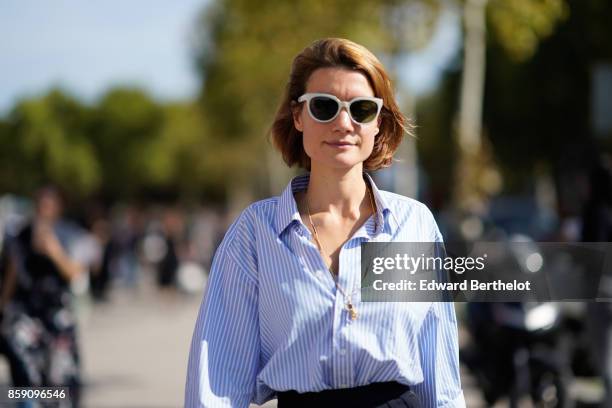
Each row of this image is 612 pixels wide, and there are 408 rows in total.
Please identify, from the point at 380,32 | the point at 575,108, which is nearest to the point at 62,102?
the point at 575,108

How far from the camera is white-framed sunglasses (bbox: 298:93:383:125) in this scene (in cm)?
270

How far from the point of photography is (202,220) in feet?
137

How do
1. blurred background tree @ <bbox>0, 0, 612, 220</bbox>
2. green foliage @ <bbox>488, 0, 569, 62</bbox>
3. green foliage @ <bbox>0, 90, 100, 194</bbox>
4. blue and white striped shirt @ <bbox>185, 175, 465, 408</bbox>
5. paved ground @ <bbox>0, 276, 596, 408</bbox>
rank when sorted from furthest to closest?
1. green foliage @ <bbox>0, 90, 100, 194</bbox>
2. blurred background tree @ <bbox>0, 0, 612, 220</bbox>
3. green foliage @ <bbox>488, 0, 569, 62</bbox>
4. paved ground @ <bbox>0, 276, 596, 408</bbox>
5. blue and white striped shirt @ <bbox>185, 175, 465, 408</bbox>

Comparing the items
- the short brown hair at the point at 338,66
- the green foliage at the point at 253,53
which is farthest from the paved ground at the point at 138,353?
the short brown hair at the point at 338,66

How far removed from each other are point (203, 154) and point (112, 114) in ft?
76.7

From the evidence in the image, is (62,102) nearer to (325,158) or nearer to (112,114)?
(112,114)

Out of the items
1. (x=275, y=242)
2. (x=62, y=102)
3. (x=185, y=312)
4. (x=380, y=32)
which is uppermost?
(x=62, y=102)

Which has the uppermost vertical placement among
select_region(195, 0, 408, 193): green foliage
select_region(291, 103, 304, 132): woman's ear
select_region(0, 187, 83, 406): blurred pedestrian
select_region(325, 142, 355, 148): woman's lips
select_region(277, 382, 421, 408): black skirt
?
select_region(195, 0, 408, 193): green foliage

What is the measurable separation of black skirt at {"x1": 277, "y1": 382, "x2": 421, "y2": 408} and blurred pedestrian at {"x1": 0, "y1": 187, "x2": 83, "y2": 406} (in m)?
4.91

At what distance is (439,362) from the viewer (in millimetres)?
2650

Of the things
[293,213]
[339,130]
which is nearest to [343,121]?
[339,130]

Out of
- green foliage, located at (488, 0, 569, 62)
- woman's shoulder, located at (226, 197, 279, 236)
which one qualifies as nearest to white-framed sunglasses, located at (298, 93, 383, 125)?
woman's shoulder, located at (226, 197, 279, 236)

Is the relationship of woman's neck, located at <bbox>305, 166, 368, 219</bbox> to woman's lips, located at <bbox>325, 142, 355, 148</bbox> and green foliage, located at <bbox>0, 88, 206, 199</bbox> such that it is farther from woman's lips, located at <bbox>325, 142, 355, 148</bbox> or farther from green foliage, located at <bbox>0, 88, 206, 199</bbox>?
green foliage, located at <bbox>0, 88, 206, 199</bbox>

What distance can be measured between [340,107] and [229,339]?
645 millimetres
